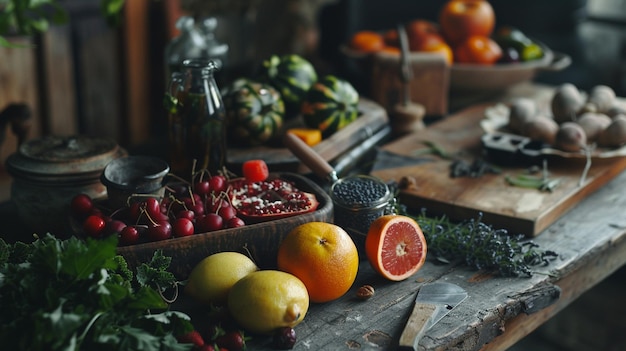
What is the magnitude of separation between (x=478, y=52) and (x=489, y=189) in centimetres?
82

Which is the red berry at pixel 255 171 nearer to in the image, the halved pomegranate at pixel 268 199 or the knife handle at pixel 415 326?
the halved pomegranate at pixel 268 199

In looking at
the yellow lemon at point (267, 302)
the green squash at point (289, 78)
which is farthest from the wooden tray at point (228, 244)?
the green squash at point (289, 78)

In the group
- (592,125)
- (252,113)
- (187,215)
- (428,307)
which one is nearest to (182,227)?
(187,215)

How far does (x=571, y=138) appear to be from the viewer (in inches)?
77.8

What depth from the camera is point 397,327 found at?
52.7 inches

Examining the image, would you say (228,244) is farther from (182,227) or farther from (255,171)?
(255,171)

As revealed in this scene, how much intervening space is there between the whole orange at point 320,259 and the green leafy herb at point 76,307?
0.25 meters

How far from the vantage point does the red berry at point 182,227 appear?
1.40m

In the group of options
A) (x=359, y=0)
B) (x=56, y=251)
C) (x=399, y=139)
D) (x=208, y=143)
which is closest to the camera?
(x=56, y=251)

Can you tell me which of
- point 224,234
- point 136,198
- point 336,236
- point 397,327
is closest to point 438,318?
point 397,327

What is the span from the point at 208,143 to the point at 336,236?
19.6 inches

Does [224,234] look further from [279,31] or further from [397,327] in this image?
[279,31]

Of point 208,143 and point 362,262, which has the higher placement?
point 208,143

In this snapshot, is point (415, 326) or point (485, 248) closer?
point (415, 326)
